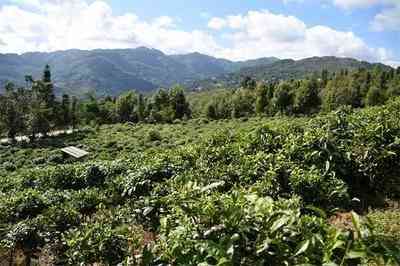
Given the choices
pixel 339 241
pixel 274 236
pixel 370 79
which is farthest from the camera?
pixel 370 79

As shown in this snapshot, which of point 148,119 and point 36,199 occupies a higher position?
point 36,199

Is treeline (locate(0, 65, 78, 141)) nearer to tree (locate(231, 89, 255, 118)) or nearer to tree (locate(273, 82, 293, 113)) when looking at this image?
tree (locate(231, 89, 255, 118))

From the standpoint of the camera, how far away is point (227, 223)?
384cm

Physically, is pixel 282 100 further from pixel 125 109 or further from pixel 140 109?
pixel 125 109

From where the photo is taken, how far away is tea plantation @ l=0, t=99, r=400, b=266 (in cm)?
359

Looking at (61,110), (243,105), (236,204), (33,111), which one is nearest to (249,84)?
(243,105)

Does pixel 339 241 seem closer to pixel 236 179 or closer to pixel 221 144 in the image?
pixel 236 179

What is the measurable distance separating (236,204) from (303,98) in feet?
300

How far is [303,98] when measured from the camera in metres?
93.0

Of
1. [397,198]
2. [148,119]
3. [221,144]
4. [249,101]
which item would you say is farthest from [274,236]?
[249,101]

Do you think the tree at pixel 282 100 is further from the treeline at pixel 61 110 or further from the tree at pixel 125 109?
the tree at pixel 125 109

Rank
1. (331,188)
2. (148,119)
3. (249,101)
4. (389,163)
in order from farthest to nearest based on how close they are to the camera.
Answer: (249,101)
(148,119)
(389,163)
(331,188)

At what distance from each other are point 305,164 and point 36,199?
6251 mm

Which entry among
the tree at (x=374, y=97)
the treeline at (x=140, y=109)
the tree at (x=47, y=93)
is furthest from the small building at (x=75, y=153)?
the tree at (x=374, y=97)
